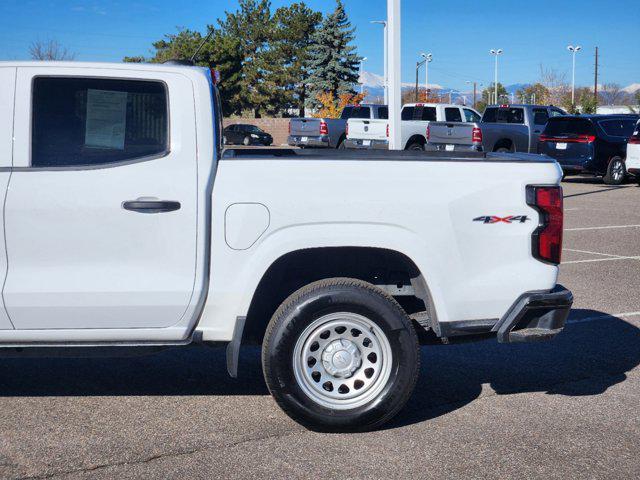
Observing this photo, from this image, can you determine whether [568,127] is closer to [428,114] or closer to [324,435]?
[428,114]

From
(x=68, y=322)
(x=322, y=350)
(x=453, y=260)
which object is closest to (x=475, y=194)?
(x=453, y=260)

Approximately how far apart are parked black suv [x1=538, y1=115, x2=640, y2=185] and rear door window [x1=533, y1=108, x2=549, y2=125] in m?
3.45

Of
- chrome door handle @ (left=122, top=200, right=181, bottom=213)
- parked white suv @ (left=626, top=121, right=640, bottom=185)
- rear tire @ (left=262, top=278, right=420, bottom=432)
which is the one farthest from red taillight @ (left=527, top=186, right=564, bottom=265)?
parked white suv @ (left=626, top=121, right=640, bottom=185)

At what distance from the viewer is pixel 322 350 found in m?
4.58

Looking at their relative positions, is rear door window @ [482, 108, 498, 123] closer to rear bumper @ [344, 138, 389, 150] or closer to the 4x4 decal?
rear bumper @ [344, 138, 389, 150]

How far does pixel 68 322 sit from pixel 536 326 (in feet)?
8.21

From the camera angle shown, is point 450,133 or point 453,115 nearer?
point 450,133

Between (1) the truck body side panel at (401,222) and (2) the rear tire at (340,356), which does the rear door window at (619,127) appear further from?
(2) the rear tire at (340,356)

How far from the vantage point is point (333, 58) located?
6881 cm

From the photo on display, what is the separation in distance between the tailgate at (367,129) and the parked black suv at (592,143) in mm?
6183

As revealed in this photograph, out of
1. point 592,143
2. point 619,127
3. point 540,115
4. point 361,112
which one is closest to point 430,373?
point 592,143

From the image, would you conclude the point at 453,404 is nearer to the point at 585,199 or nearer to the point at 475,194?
the point at 475,194

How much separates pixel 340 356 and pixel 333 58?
66057mm

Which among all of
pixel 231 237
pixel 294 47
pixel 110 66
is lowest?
pixel 231 237
